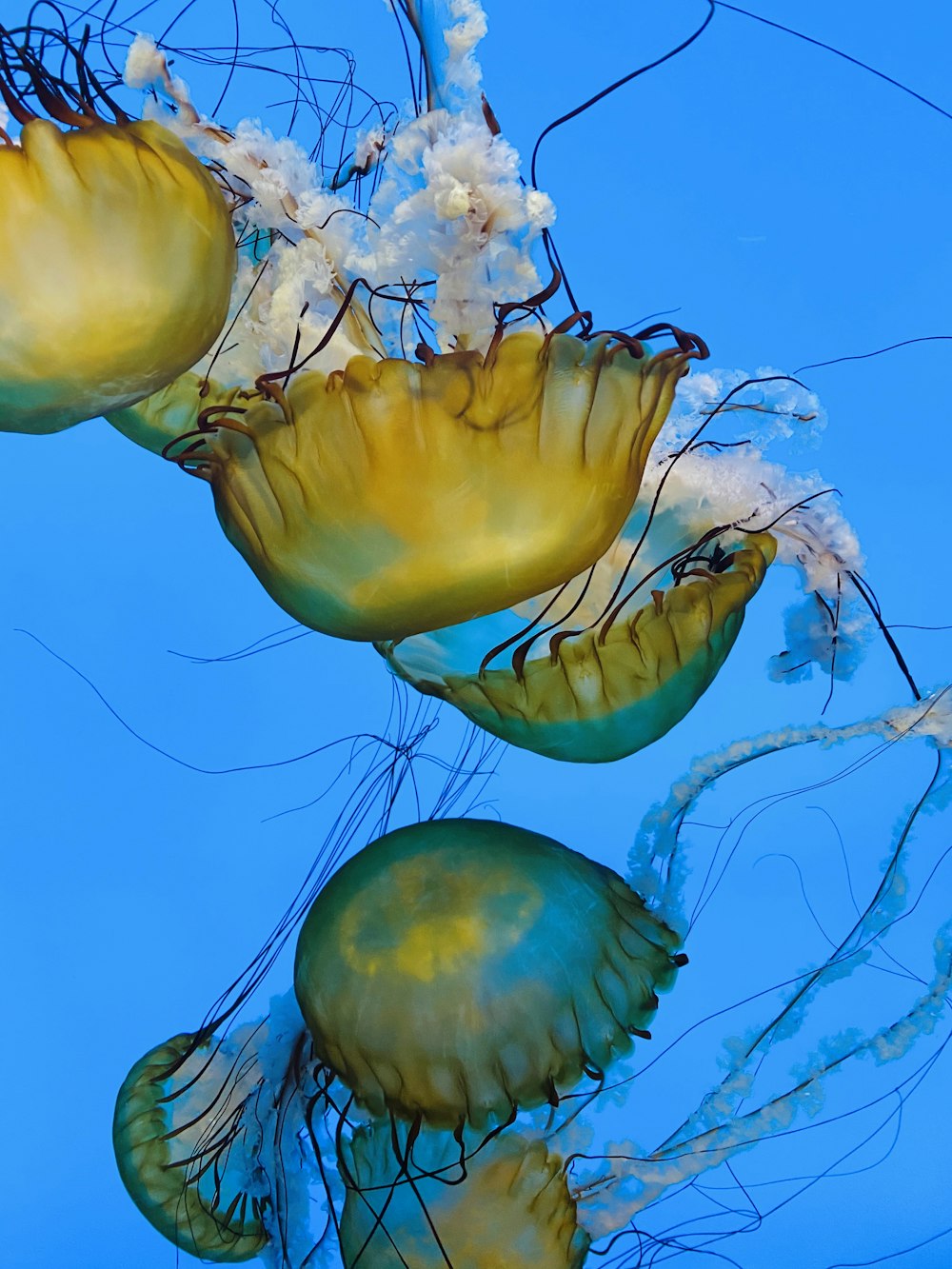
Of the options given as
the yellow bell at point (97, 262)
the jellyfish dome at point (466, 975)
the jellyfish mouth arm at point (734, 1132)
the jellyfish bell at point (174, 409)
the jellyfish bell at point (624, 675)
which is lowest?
the jellyfish mouth arm at point (734, 1132)

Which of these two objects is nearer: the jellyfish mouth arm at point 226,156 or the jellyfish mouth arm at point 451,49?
the jellyfish mouth arm at point 451,49

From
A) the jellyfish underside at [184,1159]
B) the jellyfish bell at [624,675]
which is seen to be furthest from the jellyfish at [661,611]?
the jellyfish underside at [184,1159]

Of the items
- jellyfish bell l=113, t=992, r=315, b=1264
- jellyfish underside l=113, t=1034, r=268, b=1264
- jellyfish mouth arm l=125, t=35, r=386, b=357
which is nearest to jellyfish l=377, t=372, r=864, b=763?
jellyfish mouth arm l=125, t=35, r=386, b=357

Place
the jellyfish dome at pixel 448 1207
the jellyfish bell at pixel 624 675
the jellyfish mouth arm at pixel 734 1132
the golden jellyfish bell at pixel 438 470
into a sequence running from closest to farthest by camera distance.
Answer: the golden jellyfish bell at pixel 438 470 < the jellyfish bell at pixel 624 675 < the jellyfish dome at pixel 448 1207 < the jellyfish mouth arm at pixel 734 1132

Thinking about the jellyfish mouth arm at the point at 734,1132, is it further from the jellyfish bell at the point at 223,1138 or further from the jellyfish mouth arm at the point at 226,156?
the jellyfish mouth arm at the point at 226,156

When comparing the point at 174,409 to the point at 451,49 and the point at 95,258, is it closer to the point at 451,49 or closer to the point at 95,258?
the point at 95,258

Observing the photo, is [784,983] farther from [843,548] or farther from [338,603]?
[338,603]

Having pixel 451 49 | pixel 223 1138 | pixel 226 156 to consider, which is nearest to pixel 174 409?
pixel 226 156
